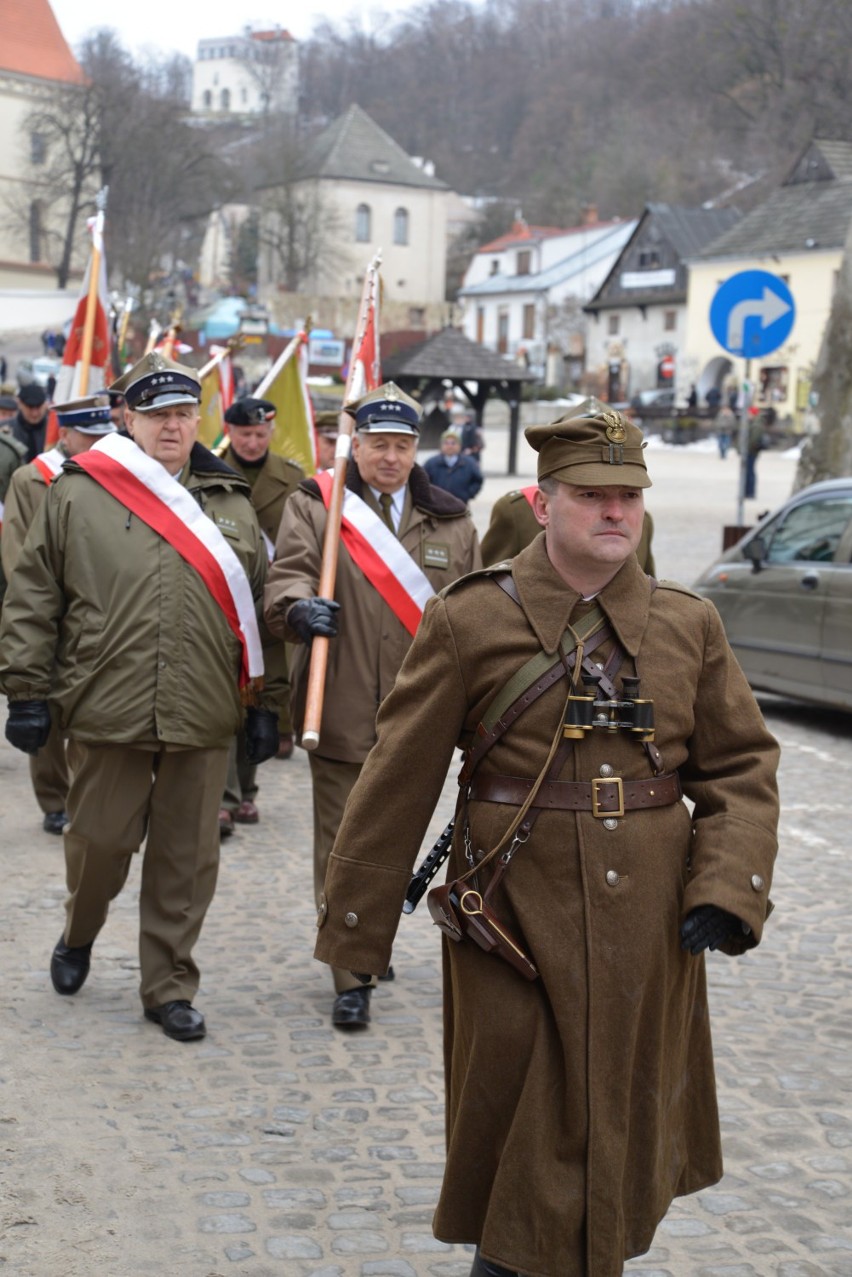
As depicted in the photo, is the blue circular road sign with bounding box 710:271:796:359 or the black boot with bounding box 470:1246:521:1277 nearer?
the black boot with bounding box 470:1246:521:1277

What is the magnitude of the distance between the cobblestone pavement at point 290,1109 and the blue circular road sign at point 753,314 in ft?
22.5

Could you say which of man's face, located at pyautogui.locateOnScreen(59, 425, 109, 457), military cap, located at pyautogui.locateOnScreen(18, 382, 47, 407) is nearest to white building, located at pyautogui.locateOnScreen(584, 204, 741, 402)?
military cap, located at pyautogui.locateOnScreen(18, 382, 47, 407)

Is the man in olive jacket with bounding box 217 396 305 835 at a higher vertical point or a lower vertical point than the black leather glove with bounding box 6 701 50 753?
higher

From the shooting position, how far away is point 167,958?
581 cm

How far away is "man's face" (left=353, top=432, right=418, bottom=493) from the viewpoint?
615 cm

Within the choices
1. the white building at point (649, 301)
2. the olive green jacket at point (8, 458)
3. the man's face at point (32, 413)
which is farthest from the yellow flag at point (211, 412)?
the white building at point (649, 301)

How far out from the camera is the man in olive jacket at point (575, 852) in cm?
336

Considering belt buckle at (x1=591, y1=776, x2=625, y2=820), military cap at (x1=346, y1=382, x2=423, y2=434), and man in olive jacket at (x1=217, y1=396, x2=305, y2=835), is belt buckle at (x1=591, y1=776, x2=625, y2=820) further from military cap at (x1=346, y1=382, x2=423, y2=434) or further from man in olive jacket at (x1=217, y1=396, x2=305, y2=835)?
man in olive jacket at (x1=217, y1=396, x2=305, y2=835)

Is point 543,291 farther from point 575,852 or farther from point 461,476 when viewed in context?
point 575,852

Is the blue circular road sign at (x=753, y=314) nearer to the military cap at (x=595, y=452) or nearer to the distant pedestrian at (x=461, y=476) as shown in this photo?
the distant pedestrian at (x=461, y=476)

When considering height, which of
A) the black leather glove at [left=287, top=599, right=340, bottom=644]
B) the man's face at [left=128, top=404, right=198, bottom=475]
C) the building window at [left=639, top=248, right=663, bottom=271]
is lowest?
the black leather glove at [left=287, top=599, right=340, bottom=644]

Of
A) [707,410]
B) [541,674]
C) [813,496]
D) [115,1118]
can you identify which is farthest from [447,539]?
[707,410]

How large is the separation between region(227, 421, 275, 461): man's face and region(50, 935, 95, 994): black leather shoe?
12.6ft

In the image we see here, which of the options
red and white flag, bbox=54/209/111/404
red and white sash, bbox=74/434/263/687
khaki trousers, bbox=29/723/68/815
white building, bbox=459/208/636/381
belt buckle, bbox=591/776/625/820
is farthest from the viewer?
white building, bbox=459/208/636/381
